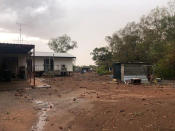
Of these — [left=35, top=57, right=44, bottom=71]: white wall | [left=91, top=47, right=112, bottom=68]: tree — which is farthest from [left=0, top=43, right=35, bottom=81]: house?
[left=91, top=47, right=112, bottom=68]: tree

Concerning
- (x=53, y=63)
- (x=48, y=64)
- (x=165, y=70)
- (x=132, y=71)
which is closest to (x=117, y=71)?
(x=132, y=71)

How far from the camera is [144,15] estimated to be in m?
24.1

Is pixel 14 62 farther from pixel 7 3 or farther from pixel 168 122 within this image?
pixel 168 122

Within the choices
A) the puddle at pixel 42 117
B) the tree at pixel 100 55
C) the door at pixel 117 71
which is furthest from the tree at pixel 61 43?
the puddle at pixel 42 117

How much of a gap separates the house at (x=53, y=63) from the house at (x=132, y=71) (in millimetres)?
9420

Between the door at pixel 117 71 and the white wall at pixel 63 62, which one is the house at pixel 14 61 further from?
the white wall at pixel 63 62

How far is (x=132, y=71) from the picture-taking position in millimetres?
16781

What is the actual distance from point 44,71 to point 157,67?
1341 cm

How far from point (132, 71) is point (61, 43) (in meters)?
32.1

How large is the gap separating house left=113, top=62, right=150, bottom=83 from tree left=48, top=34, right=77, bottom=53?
3079cm

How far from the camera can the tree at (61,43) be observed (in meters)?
46.4

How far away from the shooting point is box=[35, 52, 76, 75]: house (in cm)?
2350

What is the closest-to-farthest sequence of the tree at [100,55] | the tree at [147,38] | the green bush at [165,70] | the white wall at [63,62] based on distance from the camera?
the green bush at [165,70]
the tree at [147,38]
the white wall at [63,62]
the tree at [100,55]

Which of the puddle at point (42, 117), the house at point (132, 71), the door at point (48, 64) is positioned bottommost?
the puddle at point (42, 117)
